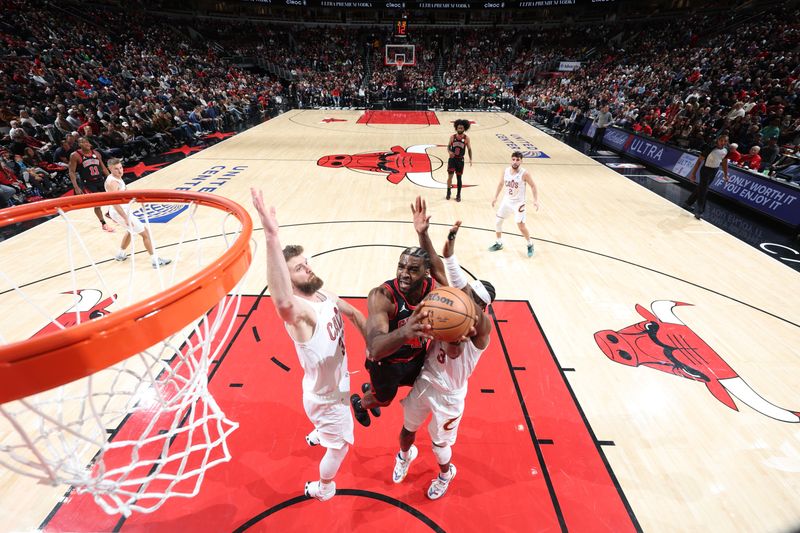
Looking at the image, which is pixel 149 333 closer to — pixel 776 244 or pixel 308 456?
pixel 308 456

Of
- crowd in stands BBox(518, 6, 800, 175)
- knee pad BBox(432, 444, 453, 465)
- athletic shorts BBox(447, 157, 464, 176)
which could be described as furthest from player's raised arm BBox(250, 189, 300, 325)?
crowd in stands BBox(518, 6, 800, 175)

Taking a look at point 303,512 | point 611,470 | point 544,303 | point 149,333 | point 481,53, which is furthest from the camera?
point 481,53

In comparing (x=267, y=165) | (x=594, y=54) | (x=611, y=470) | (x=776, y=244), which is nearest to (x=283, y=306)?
(x=611, y=470)

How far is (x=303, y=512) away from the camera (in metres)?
2.89

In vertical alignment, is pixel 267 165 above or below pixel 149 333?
below

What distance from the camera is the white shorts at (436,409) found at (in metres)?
2.60

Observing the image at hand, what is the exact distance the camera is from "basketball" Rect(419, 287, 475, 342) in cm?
204

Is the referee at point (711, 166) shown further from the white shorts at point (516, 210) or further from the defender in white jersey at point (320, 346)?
the defender in white jersey at point (320, 346)

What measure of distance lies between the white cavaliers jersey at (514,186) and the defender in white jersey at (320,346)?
14.8 ft

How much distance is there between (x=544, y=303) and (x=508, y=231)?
2.68m

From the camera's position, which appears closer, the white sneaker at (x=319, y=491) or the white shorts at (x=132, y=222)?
the white sneaker at (x=319, y=491)

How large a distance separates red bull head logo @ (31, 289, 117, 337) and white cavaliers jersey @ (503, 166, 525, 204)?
5843mm

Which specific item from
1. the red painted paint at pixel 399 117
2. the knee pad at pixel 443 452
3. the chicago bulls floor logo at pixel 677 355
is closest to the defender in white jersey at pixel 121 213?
the knee pad at pixel 443 452

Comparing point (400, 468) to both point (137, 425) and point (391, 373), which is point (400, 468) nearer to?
point (391, 373)
